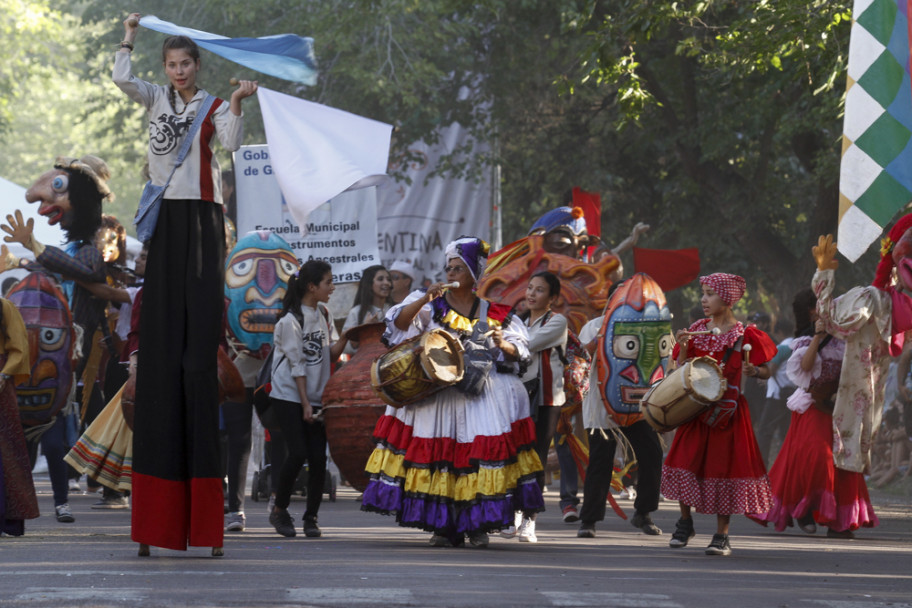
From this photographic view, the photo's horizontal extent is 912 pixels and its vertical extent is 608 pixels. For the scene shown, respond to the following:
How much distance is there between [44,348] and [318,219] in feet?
18.8

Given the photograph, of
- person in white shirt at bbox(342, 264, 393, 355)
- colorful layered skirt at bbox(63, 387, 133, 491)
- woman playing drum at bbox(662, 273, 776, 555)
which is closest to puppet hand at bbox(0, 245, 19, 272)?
colorful layered skirt at bbox(63, 387, 133, 491)

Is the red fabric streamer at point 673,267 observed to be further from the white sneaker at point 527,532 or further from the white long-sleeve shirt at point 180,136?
the white long-sleeve shirt at point 180,136

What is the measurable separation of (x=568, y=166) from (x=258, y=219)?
7965 millimetres

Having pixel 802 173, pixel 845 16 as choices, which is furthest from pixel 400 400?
pixel 802 173

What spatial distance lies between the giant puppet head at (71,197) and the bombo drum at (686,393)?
4.90 metres

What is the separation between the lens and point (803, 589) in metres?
7.46

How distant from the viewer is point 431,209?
23.1 meters

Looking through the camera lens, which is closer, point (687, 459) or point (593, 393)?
point (687, 459)

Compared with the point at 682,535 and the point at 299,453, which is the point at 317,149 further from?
the point at 682,535

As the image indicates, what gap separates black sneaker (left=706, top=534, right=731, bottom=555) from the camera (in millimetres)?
9555

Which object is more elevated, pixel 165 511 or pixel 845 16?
pixel 845 16

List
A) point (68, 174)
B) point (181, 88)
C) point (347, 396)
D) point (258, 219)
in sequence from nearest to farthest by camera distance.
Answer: point (181, 88) < point (347, 396) < point (68, 174) < point (258, 219)

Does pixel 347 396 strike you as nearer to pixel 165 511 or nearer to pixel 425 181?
pixel 165 511

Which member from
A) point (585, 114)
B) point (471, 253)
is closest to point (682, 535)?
point (471, 253)
